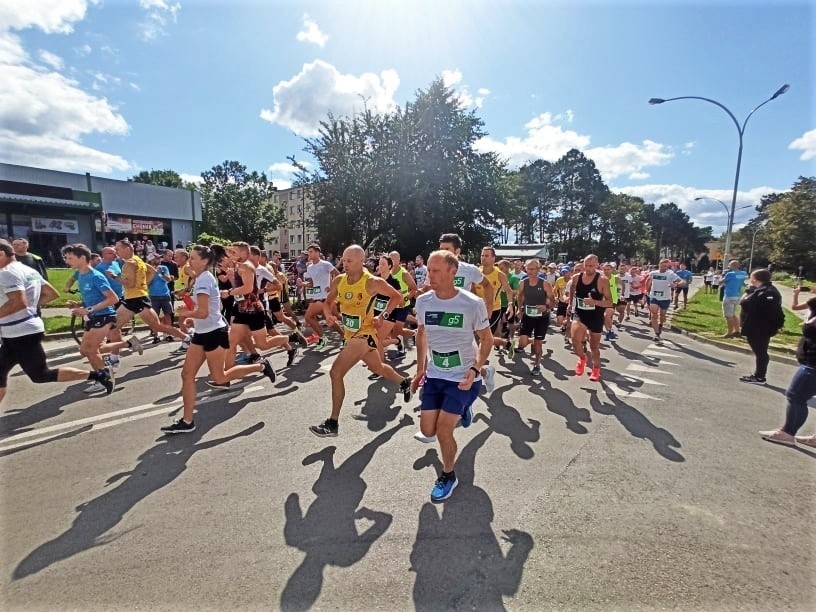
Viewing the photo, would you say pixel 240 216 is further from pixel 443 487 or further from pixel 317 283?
pixel 443 487

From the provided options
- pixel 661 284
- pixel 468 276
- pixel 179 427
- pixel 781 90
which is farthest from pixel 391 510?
pixel 781 90

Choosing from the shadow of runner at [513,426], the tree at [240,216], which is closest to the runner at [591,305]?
the shadow of runner at [513,426]

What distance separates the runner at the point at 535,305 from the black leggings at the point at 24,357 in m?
6.62

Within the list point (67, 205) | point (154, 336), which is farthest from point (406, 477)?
Answer: point (67, 205)

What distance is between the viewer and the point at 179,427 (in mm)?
4367

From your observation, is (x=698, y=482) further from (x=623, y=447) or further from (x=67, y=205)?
(x=67, y=205)

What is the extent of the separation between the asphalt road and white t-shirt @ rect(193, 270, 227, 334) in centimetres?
112

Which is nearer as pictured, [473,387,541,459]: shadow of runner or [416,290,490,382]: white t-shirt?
[416,290,490,382]: white t-shirt

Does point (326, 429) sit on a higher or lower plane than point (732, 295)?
lower

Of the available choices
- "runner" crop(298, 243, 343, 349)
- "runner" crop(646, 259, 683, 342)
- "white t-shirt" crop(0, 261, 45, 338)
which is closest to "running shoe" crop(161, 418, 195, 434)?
"white t-shirt" crop(0, 261, 45, 338)

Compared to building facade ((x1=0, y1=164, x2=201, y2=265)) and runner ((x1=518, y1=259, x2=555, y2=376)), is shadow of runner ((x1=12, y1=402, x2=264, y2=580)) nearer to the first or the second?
runner ((x1=518, y1=259, x2=555, y2=376))

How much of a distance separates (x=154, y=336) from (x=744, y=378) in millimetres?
11598

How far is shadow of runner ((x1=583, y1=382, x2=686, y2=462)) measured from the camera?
4195mm

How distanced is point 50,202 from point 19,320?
40.7 meters
